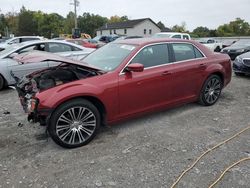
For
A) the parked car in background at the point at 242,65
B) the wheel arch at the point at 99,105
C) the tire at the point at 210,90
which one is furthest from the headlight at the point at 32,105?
the parked car in background at the point at 242,65

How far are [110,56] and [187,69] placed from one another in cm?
155

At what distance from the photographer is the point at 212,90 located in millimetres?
5758

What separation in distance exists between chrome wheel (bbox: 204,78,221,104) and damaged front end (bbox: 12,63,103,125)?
8.88 feet

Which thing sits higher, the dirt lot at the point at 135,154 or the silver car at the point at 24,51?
the silver car at the point at 24,51

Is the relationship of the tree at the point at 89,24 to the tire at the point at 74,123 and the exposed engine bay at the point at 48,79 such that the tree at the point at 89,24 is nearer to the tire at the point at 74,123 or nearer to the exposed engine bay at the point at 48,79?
the exposed engine bay at the point at 48,79

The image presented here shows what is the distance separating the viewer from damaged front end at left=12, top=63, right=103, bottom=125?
369cm

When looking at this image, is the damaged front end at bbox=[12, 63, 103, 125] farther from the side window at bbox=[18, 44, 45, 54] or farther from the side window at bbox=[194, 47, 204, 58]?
the side window at bbox=[18, 44, 45, 54]

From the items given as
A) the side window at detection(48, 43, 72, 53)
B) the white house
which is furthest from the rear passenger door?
the white house

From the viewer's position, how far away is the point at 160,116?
521 centimetres

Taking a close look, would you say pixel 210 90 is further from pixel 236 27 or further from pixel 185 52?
pixel 236 27

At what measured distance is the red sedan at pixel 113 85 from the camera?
376 cm

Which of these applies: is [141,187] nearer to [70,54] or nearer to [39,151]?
[39,151]

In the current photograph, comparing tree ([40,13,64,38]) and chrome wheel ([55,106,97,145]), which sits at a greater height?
tree ([40,13,64,38])

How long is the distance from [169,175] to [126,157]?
71 centimetres
